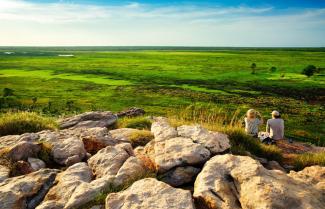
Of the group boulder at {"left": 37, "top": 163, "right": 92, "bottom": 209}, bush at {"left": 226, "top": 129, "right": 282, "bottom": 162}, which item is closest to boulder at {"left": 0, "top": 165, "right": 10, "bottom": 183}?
boulder at {"left": 37, "top": 163, "right": 92, "bottom": 209}

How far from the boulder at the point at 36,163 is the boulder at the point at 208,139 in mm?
2911

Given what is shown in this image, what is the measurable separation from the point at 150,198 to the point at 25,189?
6.86 feet

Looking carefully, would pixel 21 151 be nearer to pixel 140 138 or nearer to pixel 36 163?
pixel 36 163

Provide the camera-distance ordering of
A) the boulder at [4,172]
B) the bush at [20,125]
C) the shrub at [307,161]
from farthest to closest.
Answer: the bush at [20,125] < the shrub at [307,161] < the boulder at [4,172]

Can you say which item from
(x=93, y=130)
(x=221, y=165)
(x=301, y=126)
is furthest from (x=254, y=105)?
(x=221, y=165)

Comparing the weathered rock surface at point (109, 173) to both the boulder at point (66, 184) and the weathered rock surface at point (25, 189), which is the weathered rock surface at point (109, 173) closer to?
the boulder at point (66, 184)

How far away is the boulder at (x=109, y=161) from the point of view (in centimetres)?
615

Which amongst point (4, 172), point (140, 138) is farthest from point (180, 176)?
point (4, 172)

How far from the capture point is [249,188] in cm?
496

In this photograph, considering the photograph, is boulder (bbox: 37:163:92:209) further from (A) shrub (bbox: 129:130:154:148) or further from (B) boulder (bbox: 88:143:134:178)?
(A) shrub (bbox: 129:130:154:148)

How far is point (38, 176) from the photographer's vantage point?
5938mm

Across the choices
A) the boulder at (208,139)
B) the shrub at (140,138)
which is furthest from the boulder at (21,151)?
the boulder at (208,139)

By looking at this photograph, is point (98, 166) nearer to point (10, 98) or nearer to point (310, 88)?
point (10, 98)

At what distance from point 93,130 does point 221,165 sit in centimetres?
405
